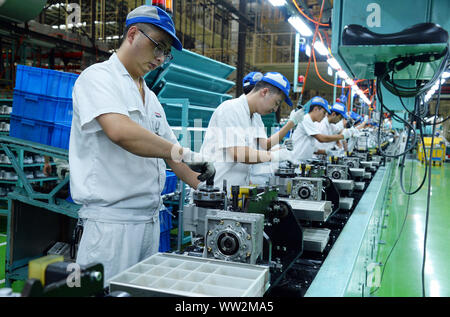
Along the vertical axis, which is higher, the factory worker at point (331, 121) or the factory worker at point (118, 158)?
the factory worker at point (331, 121)

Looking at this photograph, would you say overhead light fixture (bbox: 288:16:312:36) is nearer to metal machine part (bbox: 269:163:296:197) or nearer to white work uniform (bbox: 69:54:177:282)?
metal machine part (bbox: 269:163:296:197)

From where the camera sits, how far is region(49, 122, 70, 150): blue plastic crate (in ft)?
9.36

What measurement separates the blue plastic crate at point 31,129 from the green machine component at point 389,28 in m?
2.31

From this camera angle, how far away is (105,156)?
133 cm

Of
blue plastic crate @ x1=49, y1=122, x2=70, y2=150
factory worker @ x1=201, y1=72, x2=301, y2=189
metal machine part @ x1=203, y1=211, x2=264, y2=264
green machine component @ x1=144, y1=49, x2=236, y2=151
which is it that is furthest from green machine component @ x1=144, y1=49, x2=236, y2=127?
metal machine part @ x1=203, y1=211, x2=264, y2=264

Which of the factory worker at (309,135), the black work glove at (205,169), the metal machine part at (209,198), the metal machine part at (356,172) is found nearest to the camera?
the metal machine part at (209,198)

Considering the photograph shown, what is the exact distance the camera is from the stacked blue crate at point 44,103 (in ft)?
9.56

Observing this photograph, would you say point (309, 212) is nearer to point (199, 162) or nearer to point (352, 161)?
point (199, 162)

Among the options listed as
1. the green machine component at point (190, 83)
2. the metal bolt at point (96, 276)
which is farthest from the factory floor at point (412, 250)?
the metal bolt at point (96, 276)

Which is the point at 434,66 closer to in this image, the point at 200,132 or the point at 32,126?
the point at 32,126

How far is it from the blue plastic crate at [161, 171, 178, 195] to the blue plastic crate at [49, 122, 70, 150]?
101cm

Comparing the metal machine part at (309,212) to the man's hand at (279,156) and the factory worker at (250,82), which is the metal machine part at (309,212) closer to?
the man's hand at (279,156)

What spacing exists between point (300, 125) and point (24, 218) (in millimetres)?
2871

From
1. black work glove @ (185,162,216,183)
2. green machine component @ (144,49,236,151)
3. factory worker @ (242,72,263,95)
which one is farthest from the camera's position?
green machine component @ (144,49,236,151)
